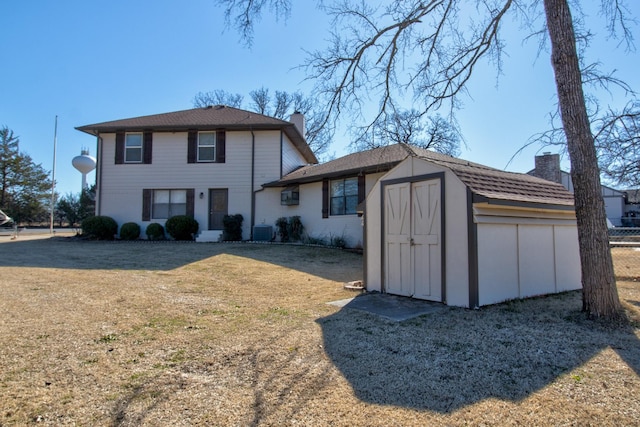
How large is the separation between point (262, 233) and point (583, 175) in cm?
1248

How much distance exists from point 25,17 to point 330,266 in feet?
33.7

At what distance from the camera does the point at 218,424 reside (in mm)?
2463

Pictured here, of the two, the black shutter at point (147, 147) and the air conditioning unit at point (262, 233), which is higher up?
the black shutter at point (147, 147)

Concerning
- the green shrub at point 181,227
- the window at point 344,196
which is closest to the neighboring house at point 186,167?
the green shrub at point 181,227

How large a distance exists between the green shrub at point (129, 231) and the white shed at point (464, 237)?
1268cm

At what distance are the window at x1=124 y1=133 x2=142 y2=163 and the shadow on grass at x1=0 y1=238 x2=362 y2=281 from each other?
5726mm

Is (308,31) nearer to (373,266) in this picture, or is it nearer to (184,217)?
(373,266)

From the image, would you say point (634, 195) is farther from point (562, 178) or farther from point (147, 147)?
point (147, 147)

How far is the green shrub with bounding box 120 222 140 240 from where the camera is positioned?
16.3 meters

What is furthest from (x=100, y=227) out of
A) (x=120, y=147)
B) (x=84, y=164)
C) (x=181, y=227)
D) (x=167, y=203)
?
(x=84, y=164)

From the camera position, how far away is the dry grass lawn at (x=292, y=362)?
2.61 meters

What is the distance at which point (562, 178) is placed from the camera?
972 inches

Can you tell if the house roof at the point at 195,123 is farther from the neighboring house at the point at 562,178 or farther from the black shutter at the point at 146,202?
the neighboring house at the point at 562,178

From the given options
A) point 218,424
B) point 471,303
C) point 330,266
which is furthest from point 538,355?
point 330,266
